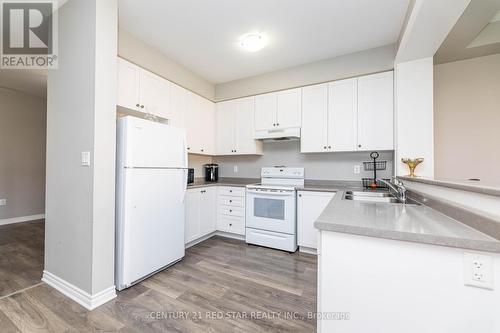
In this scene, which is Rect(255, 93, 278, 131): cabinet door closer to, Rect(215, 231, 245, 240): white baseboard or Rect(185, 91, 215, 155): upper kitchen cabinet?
Rect(185, 91, 215, 155): upper kitchen cabinet

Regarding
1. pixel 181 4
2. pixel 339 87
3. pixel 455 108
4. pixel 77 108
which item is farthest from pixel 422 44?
pixel 77 108

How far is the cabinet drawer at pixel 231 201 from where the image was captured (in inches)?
129

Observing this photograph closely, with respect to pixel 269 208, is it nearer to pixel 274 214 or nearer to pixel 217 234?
pixel 274 214

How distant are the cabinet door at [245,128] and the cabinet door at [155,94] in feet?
3.93

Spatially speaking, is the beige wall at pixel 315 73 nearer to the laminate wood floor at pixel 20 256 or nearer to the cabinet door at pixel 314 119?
the cabinet door at pixel 314 119

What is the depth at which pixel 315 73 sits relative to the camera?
309 cm

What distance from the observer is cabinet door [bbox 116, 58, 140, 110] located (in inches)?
93.1

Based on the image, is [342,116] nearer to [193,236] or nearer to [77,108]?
[193,236]

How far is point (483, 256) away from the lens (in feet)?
2.44

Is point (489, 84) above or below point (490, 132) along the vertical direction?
above

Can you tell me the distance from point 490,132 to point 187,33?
3826mm

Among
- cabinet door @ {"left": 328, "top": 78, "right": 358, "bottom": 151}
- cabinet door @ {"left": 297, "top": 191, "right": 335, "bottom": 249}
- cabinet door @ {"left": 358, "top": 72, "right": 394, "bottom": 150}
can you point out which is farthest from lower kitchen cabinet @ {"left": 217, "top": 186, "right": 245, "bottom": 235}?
cabinet door @ {"left": 358, "top": 72, "right": 394, "bottom": 150}

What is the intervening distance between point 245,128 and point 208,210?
1.47 metres

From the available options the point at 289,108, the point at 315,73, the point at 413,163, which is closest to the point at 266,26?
the point at 315,73
